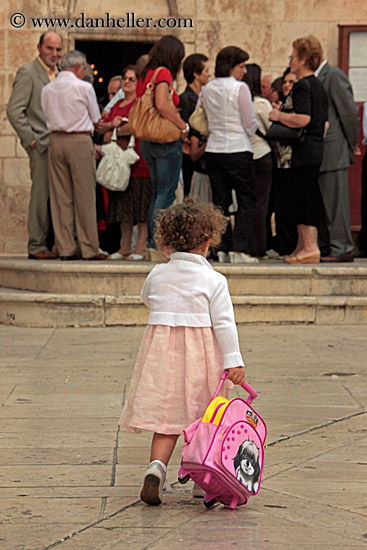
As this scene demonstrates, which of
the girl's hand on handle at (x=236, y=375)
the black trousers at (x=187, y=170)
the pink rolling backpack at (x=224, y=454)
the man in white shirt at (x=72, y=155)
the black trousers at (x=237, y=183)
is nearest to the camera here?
the pink rolling backpack at (x=224, y=454)

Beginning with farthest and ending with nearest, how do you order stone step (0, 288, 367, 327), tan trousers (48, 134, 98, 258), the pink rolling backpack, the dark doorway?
the dark doorway → tan trousers (48, 134, 98, 258) → stone step (0, 288, 367, 327) → the pink rolling backpack

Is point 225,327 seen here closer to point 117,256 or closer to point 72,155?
point 72,155

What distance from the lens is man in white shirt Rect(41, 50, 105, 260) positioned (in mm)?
9289

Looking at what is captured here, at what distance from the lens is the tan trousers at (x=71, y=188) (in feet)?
31.1

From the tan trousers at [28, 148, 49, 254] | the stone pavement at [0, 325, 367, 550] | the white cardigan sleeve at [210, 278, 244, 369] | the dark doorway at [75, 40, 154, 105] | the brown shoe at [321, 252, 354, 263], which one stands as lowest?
the stone pavement at [0, 325, 367, 550]

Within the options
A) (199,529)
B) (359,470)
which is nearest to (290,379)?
(359,470)

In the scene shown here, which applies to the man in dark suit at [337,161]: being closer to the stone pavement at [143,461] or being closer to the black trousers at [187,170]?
the black trousers at [187,170]

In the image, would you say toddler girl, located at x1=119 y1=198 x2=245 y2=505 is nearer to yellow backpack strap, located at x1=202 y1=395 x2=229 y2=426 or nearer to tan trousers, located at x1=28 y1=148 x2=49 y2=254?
yellow backpack strap, located at x1=202 y1=395 x2=229 y2=426

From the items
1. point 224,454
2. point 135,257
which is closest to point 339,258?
point 135,257

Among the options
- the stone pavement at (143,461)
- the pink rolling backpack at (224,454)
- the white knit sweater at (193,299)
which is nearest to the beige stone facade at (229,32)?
the stone pavement at (143,461)

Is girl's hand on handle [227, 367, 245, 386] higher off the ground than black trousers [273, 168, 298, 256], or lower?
lower

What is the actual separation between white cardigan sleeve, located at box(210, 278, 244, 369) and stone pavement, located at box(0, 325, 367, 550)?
0.55 metres

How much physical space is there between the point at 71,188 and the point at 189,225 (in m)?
5.80

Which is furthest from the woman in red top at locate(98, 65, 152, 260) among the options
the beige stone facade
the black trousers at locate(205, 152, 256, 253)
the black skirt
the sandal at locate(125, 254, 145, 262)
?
the beige stone facade
